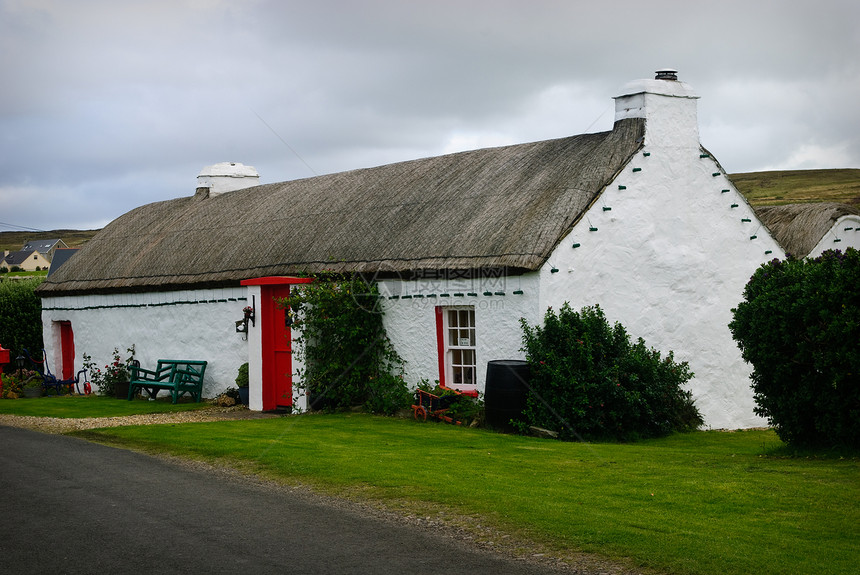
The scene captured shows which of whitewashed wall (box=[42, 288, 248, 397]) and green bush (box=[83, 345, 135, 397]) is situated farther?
green bush (box=[83, 345, 135, 397])

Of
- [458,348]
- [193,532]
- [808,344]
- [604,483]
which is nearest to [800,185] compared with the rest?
[458,348]

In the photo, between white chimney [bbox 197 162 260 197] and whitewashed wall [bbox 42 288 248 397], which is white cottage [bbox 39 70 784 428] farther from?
white chimney [bbox 197 162 260 197]

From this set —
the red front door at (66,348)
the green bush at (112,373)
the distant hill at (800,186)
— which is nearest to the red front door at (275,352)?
the green bush at (112,373)

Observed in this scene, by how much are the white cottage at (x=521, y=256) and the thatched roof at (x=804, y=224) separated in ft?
9.96

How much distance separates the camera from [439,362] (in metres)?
15.8

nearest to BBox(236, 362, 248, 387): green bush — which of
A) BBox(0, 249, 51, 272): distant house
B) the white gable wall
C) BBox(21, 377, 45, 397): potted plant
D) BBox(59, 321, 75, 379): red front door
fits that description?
the white gable wall

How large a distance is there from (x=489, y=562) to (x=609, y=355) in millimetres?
7611

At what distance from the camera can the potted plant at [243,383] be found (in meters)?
18.5

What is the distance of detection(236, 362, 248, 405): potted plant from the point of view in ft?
60.8

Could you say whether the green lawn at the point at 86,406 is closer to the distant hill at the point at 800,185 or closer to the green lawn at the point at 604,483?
the green lawn at the point at 604,483

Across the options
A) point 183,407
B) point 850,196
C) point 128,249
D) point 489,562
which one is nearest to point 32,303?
point 128,249

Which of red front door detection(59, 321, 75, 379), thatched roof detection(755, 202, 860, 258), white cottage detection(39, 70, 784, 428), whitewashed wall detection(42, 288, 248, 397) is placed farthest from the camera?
red front door detection(59, 321, 75, 379)

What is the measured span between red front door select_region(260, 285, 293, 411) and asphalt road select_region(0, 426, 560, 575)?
7009 millimetres

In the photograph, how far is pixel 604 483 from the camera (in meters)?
9.45
